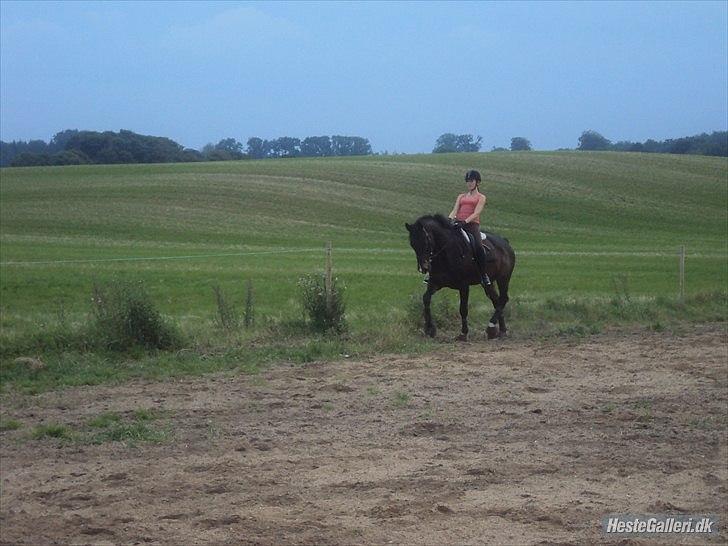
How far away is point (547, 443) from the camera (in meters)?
7.54

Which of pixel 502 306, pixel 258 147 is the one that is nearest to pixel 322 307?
pixel 502 306

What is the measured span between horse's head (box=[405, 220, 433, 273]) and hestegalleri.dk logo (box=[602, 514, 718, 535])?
289 inches

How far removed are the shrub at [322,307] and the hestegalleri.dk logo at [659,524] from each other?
7.88 meters

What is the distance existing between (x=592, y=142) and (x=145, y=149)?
146 ft

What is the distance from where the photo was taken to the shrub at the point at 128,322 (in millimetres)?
11883

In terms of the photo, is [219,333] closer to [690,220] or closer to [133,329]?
[133,329]

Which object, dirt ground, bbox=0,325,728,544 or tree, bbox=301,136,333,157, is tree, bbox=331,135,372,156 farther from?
dirt ground, bbox=0,325,728,544

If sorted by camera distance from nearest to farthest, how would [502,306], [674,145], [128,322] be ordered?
[128,322] → [502,306] → [674,145]

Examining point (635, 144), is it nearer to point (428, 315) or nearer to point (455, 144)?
point (455, 144)

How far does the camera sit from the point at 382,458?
711cm

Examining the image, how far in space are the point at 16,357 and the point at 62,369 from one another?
3.37 feet

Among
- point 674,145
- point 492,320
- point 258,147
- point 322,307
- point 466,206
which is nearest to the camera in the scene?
point 322,307

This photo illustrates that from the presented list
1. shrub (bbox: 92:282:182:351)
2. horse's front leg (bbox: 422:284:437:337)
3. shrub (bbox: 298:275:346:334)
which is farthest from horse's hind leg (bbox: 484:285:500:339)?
shrub (bbox: 92:282:182:351)

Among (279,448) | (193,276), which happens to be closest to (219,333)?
(279,448)
